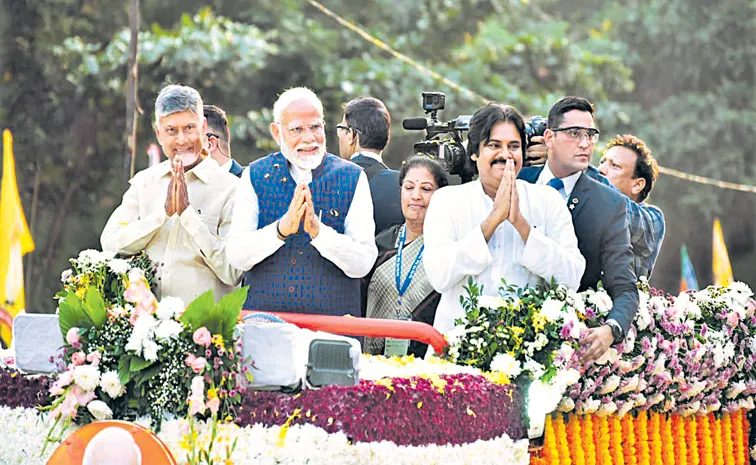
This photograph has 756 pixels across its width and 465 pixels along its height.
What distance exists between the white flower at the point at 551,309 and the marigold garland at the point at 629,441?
1.12m

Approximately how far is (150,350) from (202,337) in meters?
0.22

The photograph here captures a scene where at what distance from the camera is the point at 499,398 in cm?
599

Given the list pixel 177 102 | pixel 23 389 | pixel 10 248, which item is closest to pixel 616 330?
pixel 177 102

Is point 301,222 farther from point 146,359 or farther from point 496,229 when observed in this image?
point 146,359

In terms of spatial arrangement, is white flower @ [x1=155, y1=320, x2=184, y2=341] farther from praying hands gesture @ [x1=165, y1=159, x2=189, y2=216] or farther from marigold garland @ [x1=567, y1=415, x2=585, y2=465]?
marigold garland @ [x1=567, y1=415, x2=585, y2=465]

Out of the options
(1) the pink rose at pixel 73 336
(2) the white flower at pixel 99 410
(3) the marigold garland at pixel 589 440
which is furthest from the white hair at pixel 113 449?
(3) the marigold garland at pixel 589 440

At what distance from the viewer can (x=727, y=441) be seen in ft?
27.0

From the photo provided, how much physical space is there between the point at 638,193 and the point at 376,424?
399 centimetres

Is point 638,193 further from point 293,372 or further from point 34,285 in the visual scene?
point 34,285

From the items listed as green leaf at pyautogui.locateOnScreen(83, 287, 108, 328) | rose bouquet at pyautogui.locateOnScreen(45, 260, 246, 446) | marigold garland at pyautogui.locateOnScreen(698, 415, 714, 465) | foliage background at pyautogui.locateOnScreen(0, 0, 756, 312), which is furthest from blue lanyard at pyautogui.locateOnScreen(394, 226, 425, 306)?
foliage background at pyautogui.locateOnScreen(0, 0, 756, 312)

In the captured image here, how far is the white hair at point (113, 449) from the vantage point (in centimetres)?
515

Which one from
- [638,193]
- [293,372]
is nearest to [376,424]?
[293,372]

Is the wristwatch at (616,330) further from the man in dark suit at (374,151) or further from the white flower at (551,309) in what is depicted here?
the man in dark suit at (374,151)

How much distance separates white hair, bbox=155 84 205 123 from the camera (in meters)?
6.89
